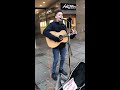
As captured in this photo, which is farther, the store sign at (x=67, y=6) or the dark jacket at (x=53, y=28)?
the store sign at (x=67, y=6)

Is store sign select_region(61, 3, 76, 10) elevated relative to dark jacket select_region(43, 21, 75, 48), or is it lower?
elevated

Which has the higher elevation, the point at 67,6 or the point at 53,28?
the point at 67,6

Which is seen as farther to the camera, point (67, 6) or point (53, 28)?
point (67, 6)

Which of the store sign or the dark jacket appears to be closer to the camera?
the dark jacket

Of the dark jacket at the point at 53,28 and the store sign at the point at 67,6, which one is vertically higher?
the store sign at the point at 67,6
